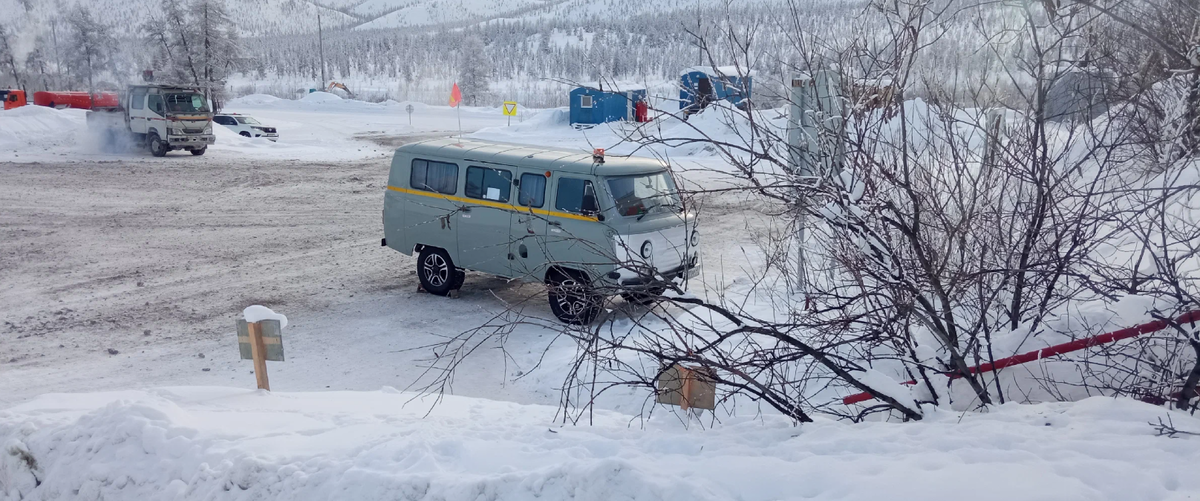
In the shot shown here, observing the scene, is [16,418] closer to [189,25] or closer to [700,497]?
[700,497]

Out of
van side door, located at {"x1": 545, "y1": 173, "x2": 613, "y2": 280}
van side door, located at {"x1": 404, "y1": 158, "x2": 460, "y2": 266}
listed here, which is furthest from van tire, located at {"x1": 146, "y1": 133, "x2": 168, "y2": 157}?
van side door, located at {"x1": 545, "y1": 173, "x2": 613, "y2": 280}

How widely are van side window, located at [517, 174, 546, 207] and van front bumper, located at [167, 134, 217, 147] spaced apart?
2010 centimetres

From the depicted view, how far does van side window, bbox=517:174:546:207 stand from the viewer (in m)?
9.63

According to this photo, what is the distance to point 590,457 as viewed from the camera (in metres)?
4.32

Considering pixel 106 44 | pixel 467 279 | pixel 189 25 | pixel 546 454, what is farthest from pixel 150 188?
pixel 106 44

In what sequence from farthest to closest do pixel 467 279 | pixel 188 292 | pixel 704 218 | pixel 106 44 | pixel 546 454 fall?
pixel 106 44 → pixel 704 218 → pixel 467 279 → pixel 188 292 → pixel 546 454

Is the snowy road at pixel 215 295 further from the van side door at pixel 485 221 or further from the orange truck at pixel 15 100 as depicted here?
the orange truck at pixel 15 100

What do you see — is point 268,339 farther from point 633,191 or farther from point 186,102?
point 186,102

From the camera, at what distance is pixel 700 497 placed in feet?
11.5

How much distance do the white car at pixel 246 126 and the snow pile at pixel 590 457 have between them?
97.3 ft

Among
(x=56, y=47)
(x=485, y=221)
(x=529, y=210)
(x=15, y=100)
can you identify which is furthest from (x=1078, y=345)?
(x=56, y=47)

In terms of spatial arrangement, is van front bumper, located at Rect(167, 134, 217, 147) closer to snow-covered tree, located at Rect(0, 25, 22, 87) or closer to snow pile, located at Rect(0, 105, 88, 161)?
snow pile, located at Rect(0, 105, 88, 161)

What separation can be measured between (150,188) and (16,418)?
1603 centimetres

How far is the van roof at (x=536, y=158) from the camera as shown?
9453mm
